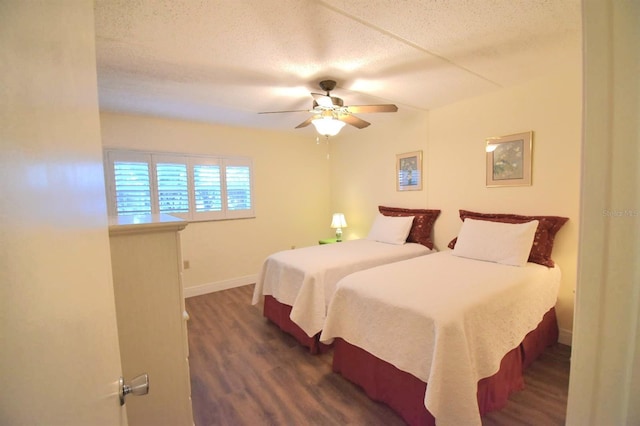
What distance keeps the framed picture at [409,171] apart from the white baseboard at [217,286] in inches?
105

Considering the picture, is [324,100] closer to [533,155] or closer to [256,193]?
[533,155]

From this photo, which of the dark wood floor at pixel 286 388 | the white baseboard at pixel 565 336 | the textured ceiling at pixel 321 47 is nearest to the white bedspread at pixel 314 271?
the dark wood floor at pixel 286 388

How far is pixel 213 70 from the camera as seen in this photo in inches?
84.7

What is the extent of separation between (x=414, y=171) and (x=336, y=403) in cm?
284

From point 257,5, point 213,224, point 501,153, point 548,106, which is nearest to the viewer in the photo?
point 257,5

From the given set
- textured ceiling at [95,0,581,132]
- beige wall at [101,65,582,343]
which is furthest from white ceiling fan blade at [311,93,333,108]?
beige wall at [101,65,582,343]

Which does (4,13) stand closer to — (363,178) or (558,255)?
(558,255)

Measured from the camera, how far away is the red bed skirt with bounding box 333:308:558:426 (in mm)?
1532

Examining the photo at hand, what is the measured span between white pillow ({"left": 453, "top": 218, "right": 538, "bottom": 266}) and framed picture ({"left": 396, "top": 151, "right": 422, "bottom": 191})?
1.03 m

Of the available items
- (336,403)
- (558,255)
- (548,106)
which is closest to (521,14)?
(548,106)

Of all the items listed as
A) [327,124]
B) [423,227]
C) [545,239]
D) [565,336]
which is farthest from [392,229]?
[565,336]

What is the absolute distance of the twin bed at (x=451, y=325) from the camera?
138cm

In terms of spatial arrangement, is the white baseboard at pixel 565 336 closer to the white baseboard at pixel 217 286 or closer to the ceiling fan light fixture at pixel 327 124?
the ceiling fan light fixture at pixel 327 124

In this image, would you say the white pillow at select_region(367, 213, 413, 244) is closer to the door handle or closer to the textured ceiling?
the textured ceiling
